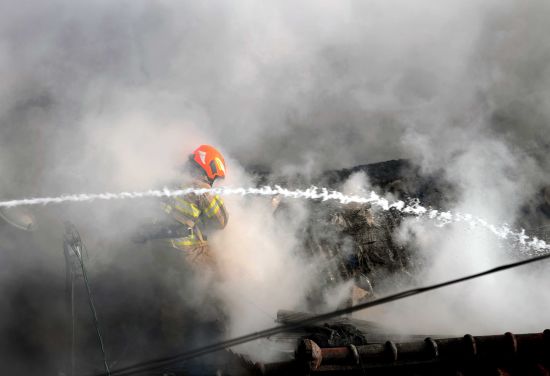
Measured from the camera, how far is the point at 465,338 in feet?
18.4

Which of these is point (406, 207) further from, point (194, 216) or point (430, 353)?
point (430, 353)

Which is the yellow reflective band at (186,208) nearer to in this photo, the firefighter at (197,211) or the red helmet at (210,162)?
the firefighter at (197,211)

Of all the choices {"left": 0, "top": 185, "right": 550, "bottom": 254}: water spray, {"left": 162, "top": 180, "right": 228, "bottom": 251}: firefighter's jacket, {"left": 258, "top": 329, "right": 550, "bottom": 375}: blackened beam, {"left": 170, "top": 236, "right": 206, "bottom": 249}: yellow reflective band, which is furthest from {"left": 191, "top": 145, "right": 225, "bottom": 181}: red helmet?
{"left": 258, "top": 329, "right": 550, "bottom": 375}: blackened beam

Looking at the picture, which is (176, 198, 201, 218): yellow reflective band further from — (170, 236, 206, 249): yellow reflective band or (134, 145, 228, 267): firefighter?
(170, 236, 206, 249): yellow reflective band

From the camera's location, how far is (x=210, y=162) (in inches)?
364

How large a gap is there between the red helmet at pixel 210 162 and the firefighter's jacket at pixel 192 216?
31cm

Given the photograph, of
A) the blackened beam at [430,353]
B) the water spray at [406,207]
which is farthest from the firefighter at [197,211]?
the blackened beam at [430,353]

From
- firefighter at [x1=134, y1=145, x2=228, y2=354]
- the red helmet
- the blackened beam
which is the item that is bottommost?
the blackened beam

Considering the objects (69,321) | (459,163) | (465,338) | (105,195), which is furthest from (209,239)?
(459,163)

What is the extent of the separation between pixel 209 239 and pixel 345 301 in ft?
11.6

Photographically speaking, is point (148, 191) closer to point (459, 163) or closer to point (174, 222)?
point (174, 222)

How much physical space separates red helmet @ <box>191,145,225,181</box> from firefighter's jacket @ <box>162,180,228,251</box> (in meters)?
0.31

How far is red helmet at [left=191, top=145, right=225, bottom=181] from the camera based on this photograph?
9.22 m

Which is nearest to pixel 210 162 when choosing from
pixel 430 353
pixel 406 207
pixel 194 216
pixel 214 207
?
pixel 214 207
